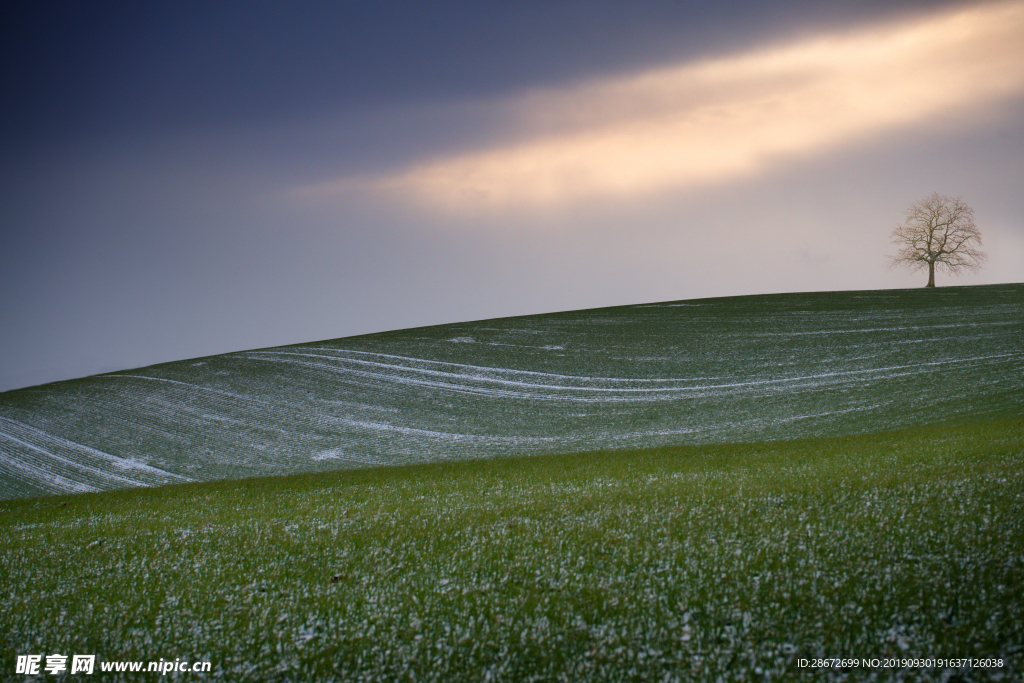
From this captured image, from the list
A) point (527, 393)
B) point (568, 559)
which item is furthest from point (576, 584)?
point (527, 393)

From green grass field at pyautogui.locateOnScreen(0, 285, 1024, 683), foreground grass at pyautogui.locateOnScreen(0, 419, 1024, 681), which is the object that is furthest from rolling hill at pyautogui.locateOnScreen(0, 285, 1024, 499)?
foreground grass at pyautogui.locateOnScreen(0, 419, 1024, 681)

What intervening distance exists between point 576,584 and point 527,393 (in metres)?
26.9

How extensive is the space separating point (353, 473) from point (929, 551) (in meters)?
15.8

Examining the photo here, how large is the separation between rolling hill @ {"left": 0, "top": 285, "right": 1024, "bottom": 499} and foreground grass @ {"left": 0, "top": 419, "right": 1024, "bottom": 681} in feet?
46.9

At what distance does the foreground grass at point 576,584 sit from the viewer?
18.2ft

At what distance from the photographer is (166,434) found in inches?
1196

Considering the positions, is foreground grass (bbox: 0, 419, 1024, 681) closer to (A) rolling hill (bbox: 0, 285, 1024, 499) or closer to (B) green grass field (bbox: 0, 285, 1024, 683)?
(B) green grass field (bbox: 0, 285, 1024, 683)

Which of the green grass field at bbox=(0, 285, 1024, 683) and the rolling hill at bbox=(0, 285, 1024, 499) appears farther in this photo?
the rolling hill at bbox=(0, 285, 1024, 499)

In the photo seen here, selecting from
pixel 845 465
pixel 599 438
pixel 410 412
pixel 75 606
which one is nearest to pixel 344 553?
pixel 75 606

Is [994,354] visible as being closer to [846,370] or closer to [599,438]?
[846,370]

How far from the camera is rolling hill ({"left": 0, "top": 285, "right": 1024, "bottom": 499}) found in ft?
82.9

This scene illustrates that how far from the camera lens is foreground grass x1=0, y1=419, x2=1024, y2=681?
18.2ft

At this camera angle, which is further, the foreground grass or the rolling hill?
the rolling hill

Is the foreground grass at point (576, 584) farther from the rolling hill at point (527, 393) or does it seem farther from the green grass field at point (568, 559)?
the rolling hill at point (527, 393)
